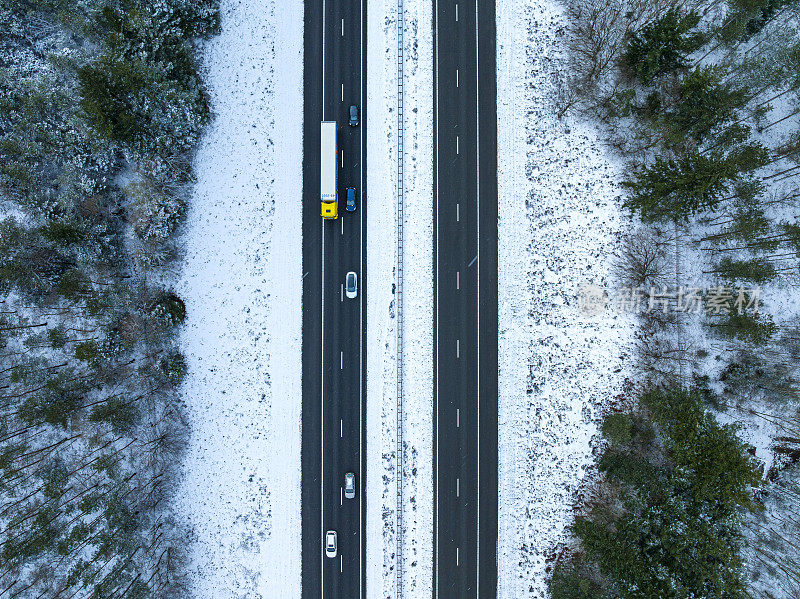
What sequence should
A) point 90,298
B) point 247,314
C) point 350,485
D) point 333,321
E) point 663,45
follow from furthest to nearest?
point 333,321 → point 247,314 → point 350,485 → point 90,298 → point 663,45

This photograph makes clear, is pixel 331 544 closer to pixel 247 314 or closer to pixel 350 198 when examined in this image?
pixel 247 314

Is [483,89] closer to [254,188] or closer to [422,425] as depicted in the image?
[254,188]

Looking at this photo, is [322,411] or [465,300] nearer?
[322,411]

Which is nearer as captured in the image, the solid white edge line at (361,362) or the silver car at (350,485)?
the silver car at (350,485)

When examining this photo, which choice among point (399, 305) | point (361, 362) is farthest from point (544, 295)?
point (361, 362)

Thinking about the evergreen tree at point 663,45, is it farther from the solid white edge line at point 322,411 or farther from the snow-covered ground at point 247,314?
the snow-covered ground at point 247,314

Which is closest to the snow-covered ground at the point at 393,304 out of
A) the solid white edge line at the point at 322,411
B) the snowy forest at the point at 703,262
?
the solid white edge line at the point at 322,411

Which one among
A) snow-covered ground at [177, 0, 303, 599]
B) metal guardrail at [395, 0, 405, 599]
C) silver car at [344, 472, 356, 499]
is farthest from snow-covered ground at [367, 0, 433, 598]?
snow-covered ground at [177, 0, 303, 599]
